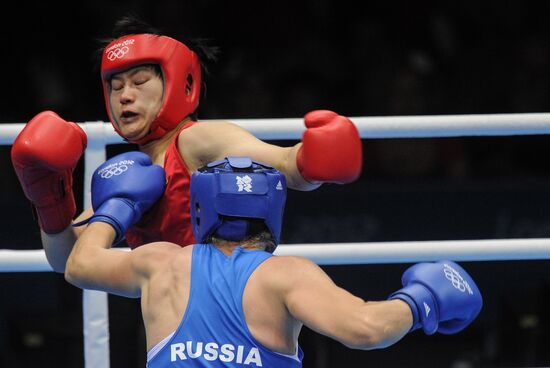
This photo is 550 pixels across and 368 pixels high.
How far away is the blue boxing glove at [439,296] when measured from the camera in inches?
73.0

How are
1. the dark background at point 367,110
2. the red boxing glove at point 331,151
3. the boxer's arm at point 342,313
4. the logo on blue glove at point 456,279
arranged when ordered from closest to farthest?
the boxer's arm at point 342,313
the logo on blue glove at point 456,279
the red boxing glove at point 331,151
the dark background at point 367,110

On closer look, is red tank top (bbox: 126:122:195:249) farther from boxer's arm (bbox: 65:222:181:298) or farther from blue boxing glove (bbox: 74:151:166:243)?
boxer's arm (bbox: 65:222:181:298)

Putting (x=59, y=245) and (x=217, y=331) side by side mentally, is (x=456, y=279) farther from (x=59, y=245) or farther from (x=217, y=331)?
(x=59, y=245)

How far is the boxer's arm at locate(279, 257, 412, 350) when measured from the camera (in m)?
1.80

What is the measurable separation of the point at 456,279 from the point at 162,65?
901mm

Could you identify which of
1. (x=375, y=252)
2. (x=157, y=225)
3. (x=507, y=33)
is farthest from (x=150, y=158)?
(x=507, y=33)

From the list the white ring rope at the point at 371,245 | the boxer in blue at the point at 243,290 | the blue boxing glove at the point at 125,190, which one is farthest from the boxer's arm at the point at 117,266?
the white ring rope at the point at 371,245

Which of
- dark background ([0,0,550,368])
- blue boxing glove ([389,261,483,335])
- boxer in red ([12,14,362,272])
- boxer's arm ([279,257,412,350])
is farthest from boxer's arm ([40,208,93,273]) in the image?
dark background ([0,0,550,368])

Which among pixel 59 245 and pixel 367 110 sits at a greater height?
pixel 59 245

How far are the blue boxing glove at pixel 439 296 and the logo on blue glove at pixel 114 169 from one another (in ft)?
2.28

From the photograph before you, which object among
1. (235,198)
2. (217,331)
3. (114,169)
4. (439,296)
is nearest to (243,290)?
(217,331)

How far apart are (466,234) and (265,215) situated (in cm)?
201

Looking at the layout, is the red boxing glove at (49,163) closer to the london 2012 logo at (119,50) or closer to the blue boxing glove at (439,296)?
the london 2012 logo at (119,50)

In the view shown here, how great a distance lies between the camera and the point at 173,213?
2303mm
